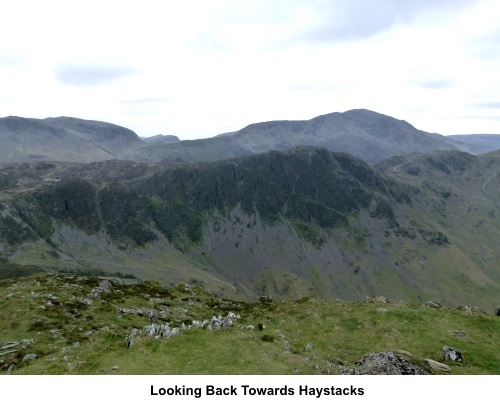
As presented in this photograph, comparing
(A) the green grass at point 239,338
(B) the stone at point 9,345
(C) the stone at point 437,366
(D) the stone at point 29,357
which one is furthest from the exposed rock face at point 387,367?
(B) the stone at point 9,345

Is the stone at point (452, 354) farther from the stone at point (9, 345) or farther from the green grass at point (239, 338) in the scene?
the stone at point (9, 345)

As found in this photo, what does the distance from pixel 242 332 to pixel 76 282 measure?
164ft

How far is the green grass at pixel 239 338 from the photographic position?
89.8 ft

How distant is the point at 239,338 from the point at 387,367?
11763 millimetres

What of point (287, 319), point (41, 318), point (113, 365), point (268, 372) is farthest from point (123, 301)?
point (268, 372)

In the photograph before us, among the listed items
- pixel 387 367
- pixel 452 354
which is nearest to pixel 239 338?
pixel 387 367

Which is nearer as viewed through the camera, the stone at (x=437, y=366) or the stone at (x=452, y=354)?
the stone at (x=437, y=366)

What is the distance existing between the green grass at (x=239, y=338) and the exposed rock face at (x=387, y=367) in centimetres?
98

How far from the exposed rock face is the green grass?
3.23 feet

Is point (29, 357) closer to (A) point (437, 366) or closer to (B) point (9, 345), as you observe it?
(B) point (9, 345)

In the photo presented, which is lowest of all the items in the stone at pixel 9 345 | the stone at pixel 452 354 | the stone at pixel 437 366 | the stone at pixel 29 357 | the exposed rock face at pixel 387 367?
the stone at pixel 9 345

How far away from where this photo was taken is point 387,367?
2764 cm

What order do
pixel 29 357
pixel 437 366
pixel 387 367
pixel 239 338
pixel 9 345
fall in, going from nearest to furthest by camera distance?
pixel 387 367 → pixel 437 366 → pixel 239 338 → pixel 29 357 → pixel 9 345

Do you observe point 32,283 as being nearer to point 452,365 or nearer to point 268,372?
point 268,372
